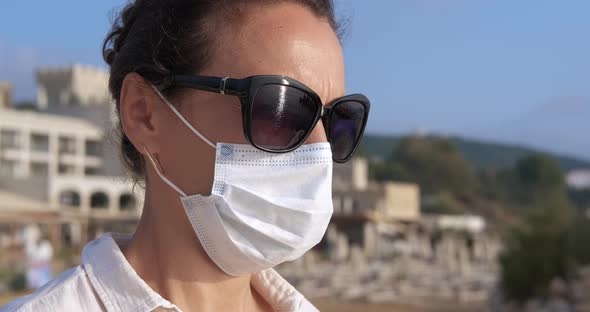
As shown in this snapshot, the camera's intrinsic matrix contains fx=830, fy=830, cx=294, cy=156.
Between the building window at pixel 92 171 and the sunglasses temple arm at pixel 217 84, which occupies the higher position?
the sunglasses temple arm at pixel 217 84

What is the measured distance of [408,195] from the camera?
158 ft

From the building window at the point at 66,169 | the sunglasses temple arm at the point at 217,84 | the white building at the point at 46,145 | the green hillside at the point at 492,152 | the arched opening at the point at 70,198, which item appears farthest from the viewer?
the green hillside at the point at 492,152

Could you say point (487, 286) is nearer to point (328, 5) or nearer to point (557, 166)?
point (328, 5)

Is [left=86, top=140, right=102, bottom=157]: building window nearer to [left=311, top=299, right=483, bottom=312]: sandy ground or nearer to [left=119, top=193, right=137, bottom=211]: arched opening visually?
[left=119, top=193, right=137, bottom=211]: arched opening

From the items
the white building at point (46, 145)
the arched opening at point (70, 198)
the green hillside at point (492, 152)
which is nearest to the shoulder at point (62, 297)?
the arched opening at point (70, 198)

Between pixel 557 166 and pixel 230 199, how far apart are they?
87518mm

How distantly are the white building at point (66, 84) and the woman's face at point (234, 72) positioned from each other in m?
48.5

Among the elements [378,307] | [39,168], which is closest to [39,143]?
[39,168]

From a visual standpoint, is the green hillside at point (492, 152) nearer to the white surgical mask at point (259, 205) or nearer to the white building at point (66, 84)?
the white building at point (66, 84)

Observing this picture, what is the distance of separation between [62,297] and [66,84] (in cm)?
5081

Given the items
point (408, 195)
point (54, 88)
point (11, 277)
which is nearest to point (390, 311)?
point (11, 277)

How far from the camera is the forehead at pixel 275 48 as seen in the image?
1.62m

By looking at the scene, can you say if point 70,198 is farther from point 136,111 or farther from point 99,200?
point 136,111

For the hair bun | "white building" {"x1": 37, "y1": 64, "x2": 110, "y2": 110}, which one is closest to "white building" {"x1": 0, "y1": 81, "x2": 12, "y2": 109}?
"white building" {"x1": 37, "y1": 64, "x2": 110, "y2": 110}
